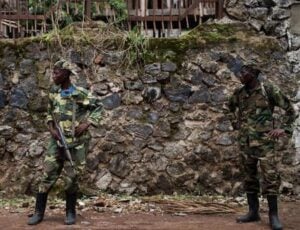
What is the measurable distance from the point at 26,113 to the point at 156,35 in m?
1.98

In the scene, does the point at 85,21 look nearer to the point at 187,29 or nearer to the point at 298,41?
the point at 187,29

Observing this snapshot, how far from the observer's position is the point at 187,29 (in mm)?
8234

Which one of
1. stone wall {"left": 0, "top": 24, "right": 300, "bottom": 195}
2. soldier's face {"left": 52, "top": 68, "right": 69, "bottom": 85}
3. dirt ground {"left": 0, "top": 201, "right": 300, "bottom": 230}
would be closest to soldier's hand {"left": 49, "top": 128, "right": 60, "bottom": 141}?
soldier's face {"left": 52, "top": 68, "right": 69, "bottom": 85}

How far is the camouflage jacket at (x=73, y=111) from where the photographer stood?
6.00 meters

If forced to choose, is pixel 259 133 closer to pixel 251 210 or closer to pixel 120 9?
pixel 251 210

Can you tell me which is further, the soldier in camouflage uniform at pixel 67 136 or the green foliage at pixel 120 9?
the green foliage at pixel 120 9

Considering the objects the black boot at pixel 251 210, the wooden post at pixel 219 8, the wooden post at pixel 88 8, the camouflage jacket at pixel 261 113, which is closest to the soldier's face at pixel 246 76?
the camouflage jacket at pixel 261 113

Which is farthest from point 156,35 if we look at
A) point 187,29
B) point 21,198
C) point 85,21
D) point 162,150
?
point 21,198

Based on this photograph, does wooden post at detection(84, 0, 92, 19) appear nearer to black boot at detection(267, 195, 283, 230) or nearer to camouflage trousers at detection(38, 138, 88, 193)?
camouflage trousers at detection(38, 138, 88, 193)

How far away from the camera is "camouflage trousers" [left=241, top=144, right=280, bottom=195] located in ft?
19.3

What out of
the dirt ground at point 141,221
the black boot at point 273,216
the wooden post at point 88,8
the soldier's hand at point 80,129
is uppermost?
the wooden post at point 88,8

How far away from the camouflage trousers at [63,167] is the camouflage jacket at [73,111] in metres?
0.13

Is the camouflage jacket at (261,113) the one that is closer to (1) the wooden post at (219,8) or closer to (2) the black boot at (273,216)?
(2) the black boot at (273,216)

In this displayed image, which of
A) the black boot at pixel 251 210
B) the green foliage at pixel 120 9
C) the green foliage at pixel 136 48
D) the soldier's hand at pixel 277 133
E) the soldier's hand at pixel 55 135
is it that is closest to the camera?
the soldier's hand at pixel 277 133
